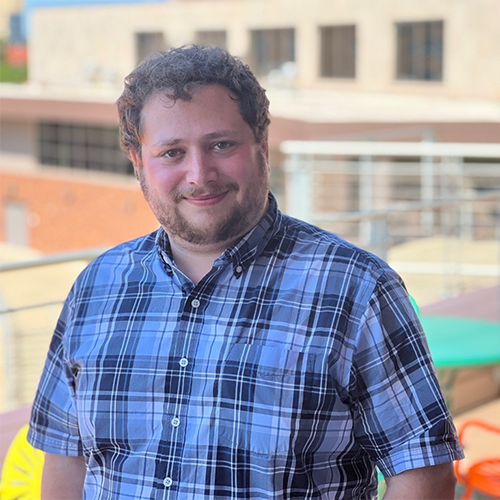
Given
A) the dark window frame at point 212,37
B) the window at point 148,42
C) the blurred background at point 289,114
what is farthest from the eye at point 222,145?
the window at point 148,42

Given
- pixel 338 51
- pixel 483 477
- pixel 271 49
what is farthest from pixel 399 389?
pixel 271 49

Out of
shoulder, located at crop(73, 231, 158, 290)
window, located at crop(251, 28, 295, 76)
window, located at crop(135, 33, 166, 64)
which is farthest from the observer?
window, located at crop(135, 33, 166, 64)

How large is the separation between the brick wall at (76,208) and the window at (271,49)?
6518 mm

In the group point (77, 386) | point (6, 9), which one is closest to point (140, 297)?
point (77, 386)

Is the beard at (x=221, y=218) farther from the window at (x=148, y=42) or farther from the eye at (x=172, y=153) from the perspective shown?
the window at (x=148, y=42)

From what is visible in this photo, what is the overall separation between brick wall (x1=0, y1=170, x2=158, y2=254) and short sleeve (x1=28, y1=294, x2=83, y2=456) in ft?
50.8

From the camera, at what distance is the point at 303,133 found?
488 inches

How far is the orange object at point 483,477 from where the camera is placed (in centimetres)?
230

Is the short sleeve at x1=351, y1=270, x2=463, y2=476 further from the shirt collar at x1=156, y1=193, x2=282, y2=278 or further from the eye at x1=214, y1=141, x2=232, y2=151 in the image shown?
the eye at x1=214, y1=141, x2=232, y2=151

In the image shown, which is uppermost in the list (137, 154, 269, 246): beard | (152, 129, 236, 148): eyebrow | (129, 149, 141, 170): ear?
(152, 129, 236, 148): eyebrow

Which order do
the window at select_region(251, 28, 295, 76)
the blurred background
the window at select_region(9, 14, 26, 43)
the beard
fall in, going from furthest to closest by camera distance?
the window at select_region(9, 14, 26, 43) → the window at select_region(251, 28, 295, 76) → the blurred background → the beard

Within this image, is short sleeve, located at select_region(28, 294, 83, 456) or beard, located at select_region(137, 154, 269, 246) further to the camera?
short sleeve, located at select_region(28, 294, 83, 456)

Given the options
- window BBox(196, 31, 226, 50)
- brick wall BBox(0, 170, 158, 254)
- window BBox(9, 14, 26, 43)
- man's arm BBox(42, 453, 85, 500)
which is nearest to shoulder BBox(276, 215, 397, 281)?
man's arm BBox(42, 453, 85, 500)

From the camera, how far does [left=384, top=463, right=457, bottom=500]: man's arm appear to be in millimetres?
1161
